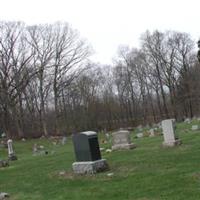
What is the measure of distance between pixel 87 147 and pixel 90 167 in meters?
0.64

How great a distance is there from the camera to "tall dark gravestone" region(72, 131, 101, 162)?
1313 cm

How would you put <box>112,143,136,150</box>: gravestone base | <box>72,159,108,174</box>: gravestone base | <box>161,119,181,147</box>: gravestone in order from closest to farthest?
<box>72,159,108,174</box>: gravestone base, <box>161,119,181,147</box>: gravestone, <box>112,143,136,150</box>: gravestone base

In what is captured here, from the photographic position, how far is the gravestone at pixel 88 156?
508 inches

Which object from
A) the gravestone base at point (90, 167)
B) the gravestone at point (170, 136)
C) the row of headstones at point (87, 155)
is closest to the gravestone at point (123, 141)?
the gravestone at point (170, 136)

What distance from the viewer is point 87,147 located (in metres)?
13.2

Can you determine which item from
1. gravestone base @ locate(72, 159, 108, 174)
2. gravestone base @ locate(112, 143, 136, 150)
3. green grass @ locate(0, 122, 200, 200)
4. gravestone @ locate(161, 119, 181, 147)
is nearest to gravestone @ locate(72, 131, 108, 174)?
gravestone base @ locate(72, 159, 108, 174)

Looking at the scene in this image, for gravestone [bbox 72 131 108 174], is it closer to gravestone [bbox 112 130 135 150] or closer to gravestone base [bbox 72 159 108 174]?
gravestone base [bbox 72 159 108 174]

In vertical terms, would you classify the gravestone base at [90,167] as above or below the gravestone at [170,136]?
below

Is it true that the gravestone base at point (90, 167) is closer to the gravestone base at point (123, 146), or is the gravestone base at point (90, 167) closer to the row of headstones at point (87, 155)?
the row of headstones at point (87, 155)

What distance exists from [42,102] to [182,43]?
23.6m

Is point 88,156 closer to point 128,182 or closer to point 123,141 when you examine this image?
point 128,182

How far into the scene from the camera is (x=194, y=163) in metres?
11.8

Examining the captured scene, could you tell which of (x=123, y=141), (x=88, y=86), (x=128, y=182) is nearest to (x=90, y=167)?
(x=128, y=182)

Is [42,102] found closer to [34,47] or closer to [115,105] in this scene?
[34,47]
